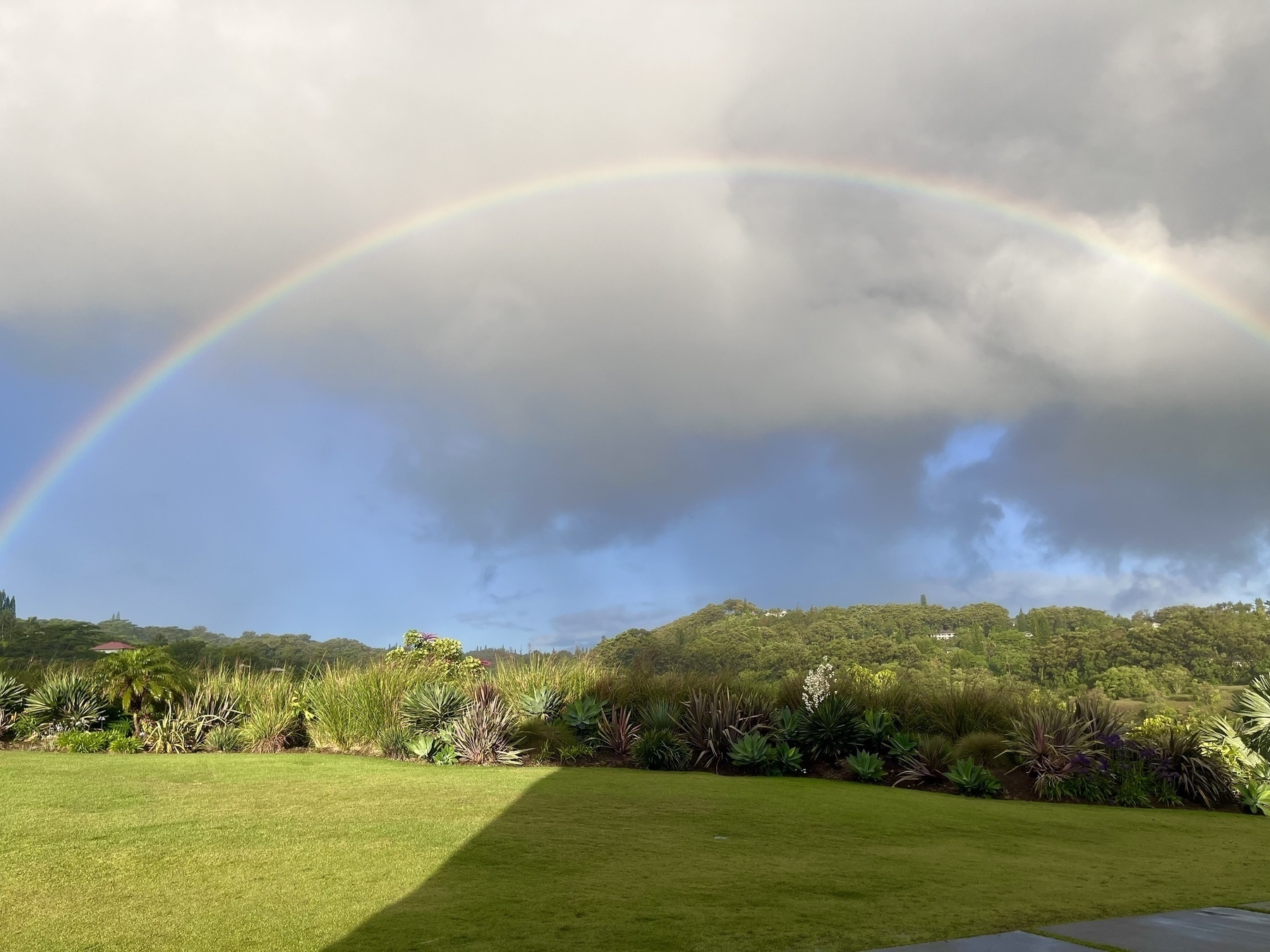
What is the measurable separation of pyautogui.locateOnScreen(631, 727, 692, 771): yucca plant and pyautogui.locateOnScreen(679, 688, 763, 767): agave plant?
0.21 m

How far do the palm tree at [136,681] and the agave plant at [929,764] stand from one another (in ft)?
39.1

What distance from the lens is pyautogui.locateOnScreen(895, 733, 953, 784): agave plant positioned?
11508 mm

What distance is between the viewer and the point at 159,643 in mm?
39062

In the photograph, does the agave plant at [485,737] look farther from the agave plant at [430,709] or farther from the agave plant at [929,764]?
the agave plant at [929,764]

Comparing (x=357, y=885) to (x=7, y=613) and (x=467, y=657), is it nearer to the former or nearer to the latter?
(x=467, y=657)

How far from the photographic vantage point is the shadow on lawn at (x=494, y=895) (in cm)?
415

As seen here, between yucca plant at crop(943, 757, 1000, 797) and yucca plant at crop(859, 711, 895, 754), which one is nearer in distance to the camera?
yucca plant at crop(943, 757, 1000, 797)

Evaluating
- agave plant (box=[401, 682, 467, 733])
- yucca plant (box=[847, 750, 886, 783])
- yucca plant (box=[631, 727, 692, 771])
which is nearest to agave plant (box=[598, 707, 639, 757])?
yucca plant (box=[631, 727, 692, 771])

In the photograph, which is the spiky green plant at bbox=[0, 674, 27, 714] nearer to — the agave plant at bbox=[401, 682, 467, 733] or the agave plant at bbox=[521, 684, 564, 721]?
the agave plant at bbox=[401, 682, 467, 733]

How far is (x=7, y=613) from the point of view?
66500 millimetres

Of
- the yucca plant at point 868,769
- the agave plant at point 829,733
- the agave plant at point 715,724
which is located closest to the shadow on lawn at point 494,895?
the yucca plant at point 868,769

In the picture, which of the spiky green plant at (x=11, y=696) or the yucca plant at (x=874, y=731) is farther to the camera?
the spiky green plant at (x=11, y=696)

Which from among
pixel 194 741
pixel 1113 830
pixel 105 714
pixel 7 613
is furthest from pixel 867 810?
pixel 7 613

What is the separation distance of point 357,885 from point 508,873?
89cm
